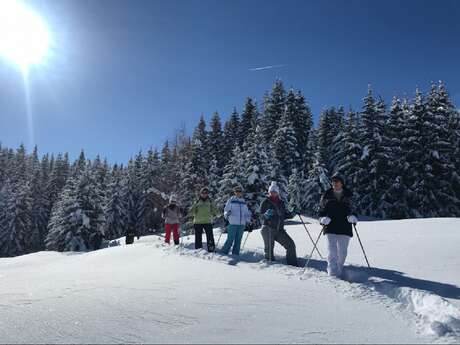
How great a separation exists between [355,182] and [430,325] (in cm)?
3730

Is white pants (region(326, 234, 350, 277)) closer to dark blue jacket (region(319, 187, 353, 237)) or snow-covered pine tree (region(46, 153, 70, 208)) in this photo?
dark blue jacket (region(319, 187, 353, 237))

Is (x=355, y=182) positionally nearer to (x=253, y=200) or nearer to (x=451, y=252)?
(x=253, y=200)

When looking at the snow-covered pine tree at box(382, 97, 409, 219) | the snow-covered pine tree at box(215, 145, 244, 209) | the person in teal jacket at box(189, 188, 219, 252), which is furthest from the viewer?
the snow-covered pine tree at box(382, 97, 409, 219)

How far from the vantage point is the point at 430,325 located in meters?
4.68

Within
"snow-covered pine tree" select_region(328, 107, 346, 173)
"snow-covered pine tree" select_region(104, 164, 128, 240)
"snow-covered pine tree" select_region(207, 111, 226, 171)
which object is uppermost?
"snow-covered pine tree" select_region(207, 111, 226, 171)


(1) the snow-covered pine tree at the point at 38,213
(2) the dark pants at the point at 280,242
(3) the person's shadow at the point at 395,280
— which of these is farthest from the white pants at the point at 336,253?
(1) the snow-covered pine tree at the point at 38,213

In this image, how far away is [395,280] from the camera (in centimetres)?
786

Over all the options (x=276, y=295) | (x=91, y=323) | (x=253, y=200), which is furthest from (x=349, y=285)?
(x=253, y=200)

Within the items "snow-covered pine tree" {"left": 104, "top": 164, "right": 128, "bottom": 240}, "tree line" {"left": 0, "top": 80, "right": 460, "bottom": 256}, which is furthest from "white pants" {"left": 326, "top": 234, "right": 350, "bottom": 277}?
"snow-covered pine tree" {"left": 104, "top": 164, "right": 128, "bottom": 240}

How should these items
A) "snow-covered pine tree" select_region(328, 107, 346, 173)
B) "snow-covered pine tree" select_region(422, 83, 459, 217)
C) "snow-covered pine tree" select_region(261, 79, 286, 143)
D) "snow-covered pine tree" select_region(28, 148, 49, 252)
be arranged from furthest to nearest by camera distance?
"snow-covered pine tree" select_region(28, 148, 49, 252) → "snow-covered pine tree" select_region(261, 79, 286, 143) → "snow-covered pine tree" select_region(328, 107, 346, 173) → "snow-covered pine tree" select_region(422, 83, 459, 217)

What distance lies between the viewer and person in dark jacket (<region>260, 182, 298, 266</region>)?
9891 mm

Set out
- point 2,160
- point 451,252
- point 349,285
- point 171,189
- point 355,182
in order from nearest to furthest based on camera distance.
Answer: point 349,285
point 451,252
point 355,182
point 171,189
point 2,160

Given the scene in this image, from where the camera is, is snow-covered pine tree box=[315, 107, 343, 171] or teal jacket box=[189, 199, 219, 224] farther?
snow-covered pine tree box=[315, 107, 343, 171]

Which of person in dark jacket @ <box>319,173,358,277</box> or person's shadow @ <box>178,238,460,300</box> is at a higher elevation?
person in dark jacket @ <box>319,173,358,277</box>
